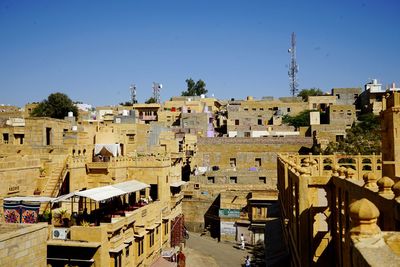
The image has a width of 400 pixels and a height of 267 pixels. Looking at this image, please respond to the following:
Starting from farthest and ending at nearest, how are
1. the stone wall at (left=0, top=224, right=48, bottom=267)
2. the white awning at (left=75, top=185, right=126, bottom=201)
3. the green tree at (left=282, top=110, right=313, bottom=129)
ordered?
1. the green tree at (left=282, top=110, right=313, bottom=129)
2. the white awning at (left=75, top=185, right=126, bottom=201)
3. the stone wall at (left=0, top=224, right=48, bottom=267)

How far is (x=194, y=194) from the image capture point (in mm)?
35938

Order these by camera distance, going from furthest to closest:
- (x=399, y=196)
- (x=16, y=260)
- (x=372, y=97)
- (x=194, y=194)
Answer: (x=372, y=97), (x=194, y=194), (x=16, y=260), (x=399, y=196)

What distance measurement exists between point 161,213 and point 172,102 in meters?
39.2

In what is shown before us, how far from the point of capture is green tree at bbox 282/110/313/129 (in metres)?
53.2

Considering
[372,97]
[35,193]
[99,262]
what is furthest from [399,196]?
[372,97]

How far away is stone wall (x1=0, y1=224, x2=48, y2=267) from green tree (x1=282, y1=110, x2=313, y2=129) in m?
43.6

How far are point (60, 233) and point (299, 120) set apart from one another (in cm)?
4197

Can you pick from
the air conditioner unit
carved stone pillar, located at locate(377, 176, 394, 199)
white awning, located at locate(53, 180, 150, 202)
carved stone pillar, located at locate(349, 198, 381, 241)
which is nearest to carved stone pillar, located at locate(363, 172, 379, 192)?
carved stone pillar, located at locate(377, 176, 394, 199)

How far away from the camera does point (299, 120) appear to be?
53719mm

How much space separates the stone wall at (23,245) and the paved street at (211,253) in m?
16.0

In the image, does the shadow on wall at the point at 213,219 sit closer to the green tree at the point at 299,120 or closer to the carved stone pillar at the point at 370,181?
the green tree at the point at 299,120

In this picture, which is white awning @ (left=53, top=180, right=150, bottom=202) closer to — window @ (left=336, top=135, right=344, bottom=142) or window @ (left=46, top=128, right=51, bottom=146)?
window @ (left=46, top=128, right=51, bottom=146)

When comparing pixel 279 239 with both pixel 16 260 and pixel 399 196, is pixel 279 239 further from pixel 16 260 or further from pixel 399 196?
pixel 399 196

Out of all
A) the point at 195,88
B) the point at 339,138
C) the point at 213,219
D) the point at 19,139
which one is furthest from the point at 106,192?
the point at 195,88
